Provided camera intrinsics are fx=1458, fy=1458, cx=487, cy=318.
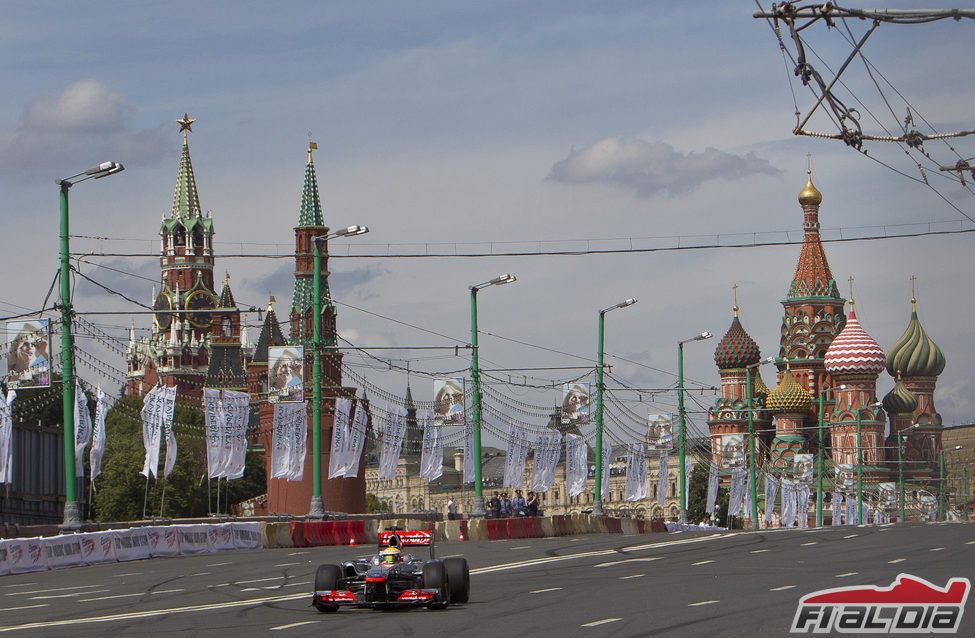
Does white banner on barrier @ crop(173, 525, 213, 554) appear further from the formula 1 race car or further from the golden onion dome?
the golden onion dome

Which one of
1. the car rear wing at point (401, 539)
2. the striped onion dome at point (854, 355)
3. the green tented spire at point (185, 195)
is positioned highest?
the green tented spire at point (185, 195)

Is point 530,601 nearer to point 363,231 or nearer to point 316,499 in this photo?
point 363,231

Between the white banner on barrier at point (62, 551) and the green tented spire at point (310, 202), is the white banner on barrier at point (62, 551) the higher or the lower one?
the lower one

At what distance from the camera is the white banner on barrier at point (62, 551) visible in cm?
3450

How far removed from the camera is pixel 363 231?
41812 millimetres

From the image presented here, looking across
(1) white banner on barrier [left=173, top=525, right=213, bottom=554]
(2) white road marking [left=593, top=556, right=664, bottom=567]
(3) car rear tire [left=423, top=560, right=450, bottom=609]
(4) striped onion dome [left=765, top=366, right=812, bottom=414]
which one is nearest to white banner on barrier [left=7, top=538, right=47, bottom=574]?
(1) white banner on barrier [left=173, top=525, right=213, bottom=554]

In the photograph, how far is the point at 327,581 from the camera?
20.8 m

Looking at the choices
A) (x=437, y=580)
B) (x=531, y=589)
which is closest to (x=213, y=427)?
(x=531, y=589)

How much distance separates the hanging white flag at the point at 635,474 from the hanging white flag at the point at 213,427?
19773mm

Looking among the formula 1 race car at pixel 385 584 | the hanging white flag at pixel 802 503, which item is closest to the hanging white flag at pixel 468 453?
the formula 1 race car at pixel 385 584

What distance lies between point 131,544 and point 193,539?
10.8ft

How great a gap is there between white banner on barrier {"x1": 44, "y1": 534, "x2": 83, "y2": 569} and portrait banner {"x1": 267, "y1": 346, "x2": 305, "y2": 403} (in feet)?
83.0

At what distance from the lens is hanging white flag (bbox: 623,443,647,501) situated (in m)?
71.7

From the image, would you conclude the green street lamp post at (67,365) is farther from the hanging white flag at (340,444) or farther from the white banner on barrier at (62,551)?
the hanging white flag at (340,444)
